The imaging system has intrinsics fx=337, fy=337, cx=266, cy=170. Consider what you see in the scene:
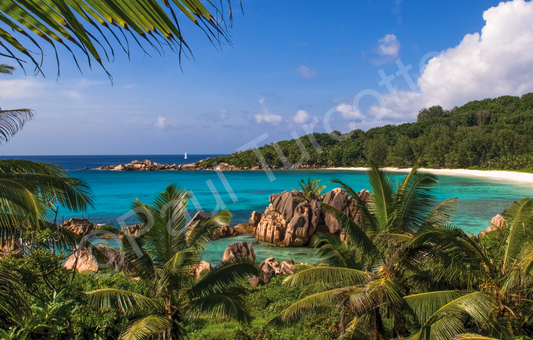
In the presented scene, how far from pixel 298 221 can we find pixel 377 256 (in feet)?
40.9

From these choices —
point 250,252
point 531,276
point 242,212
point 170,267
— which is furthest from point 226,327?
point 242,212

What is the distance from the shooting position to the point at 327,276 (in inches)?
279

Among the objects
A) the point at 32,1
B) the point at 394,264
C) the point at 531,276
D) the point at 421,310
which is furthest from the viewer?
the point at 394,264

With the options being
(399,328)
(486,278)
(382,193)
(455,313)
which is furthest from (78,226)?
(486,278)

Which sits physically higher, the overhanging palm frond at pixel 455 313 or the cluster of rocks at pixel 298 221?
the overhanging palm frond at pixel 455 313

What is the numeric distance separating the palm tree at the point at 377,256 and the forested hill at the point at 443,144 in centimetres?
4621

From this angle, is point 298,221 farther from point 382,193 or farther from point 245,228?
point 382,193

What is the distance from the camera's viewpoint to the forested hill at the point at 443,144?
58.7 m

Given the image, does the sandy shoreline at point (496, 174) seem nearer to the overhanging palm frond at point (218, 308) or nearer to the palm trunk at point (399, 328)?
the palm trunk at point (399, 328)

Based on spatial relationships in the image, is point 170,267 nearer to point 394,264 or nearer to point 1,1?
point 394,264

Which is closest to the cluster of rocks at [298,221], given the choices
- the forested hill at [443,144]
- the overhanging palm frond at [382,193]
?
the overhanging palm frond at [382,193]

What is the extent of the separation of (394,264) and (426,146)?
66.5 m

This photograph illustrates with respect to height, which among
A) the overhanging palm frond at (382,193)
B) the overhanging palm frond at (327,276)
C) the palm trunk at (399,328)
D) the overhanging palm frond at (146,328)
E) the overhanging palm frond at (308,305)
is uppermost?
the overhanging palm frond at (382,193)

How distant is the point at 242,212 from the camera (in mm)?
30234
